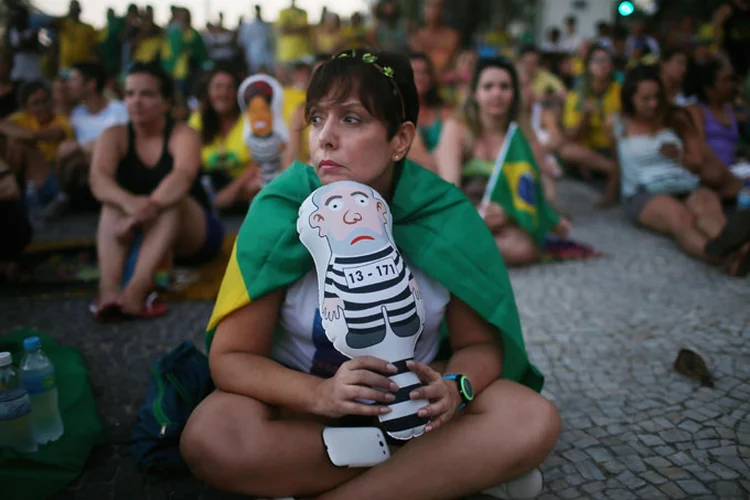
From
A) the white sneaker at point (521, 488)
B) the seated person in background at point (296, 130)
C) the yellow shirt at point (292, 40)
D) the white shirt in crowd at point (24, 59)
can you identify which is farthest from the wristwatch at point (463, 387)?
the yellow shirt at point (292, 40)

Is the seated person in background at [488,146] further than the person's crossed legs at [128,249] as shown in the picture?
Yes

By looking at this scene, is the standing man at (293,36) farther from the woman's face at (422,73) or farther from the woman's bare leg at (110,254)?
the woman's bare leg at (110,254)

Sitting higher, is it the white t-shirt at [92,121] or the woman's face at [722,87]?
the woman's face at [722,87]

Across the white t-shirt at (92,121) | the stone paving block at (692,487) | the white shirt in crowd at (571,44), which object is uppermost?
the white shirt in crowd at (571,44)

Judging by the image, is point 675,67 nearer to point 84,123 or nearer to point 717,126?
point 717,126

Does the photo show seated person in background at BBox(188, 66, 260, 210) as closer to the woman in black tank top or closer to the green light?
the woman in black tank top

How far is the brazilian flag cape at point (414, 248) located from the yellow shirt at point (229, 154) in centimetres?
424

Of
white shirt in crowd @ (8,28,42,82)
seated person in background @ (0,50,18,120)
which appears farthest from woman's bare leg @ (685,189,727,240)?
white shirt in crowd @ (8,28,42,82)

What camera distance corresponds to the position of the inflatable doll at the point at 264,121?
447 cm

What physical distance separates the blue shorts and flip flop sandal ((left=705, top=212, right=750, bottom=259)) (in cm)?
341

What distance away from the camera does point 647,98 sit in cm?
518

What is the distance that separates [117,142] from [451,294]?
2892 millimetres

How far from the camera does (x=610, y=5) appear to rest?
13867mm

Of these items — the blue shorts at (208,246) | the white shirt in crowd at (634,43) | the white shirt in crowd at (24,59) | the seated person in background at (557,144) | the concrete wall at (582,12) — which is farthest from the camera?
the concrete wall at (582,12)
